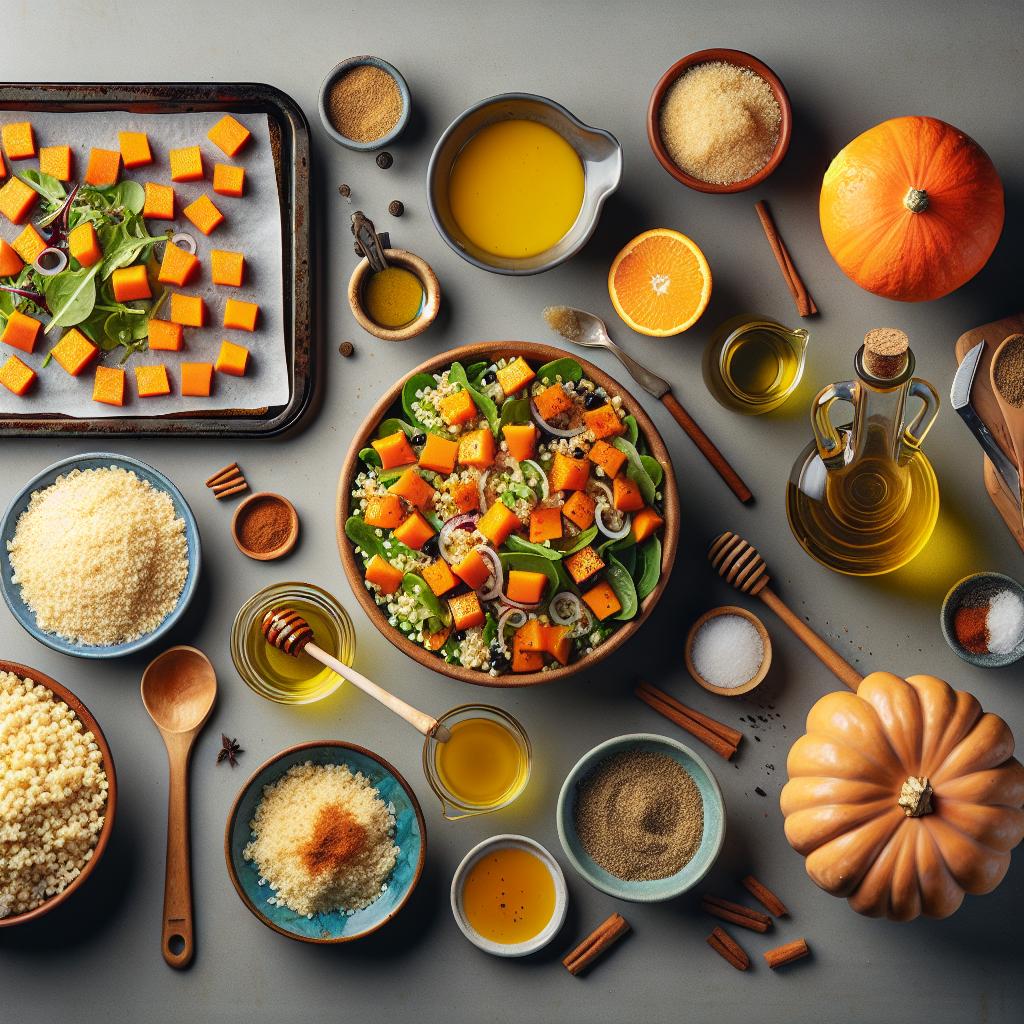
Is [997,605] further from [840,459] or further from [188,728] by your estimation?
[188,728]

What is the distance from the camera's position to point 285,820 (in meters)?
2.50

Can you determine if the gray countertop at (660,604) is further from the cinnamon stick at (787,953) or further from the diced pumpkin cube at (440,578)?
the diced pumpkin cube at (440,578)

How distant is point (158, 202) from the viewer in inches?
105

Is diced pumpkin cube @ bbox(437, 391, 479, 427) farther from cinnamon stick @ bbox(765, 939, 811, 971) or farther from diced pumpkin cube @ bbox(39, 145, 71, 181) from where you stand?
cinnamon stick @ bbox(765, 939, 811, 971)

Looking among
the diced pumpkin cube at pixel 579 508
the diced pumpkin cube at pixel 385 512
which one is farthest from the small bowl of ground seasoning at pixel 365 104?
the diced pumpkin cube at pixel 579 508

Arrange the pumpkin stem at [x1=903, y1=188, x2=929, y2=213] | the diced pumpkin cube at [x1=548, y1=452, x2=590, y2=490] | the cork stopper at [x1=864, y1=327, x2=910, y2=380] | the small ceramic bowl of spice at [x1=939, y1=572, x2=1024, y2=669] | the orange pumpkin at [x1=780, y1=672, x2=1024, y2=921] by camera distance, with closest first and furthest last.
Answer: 1. the cork stopper at [x1=864, y1=327, x2=910, y2=380]
2. the orange pumpkin at [x1=780, y1=672, x2=1024, y2=921]
3. the pumpkin stem at [x1=903, y1=188, x2=929, y2=213]
4. the diced pumpkin cube at [x1=548, y1=452, x2=590, y2=490]
5. the small ceramic bowl of spice at [x1=939, y1=572, x2=1024, y2=669]

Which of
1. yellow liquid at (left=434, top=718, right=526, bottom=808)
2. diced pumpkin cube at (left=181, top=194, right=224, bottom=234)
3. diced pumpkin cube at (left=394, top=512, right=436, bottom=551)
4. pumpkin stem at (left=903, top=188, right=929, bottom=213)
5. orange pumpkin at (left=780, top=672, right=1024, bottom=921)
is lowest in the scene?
yellow liquid at (left=434, top=718, right=526, bottom=808)

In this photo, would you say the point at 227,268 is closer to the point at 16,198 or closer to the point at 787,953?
the point at 16,198

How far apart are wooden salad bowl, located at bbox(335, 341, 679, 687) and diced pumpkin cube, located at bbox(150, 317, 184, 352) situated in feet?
2.01

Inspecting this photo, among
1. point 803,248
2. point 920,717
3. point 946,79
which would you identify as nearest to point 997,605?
point 920,717

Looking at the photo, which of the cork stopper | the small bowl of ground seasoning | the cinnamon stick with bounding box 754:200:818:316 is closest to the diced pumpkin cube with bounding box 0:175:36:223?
the small bowl of ground seasoning

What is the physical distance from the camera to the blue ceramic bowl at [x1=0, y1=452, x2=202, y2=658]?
254 cm

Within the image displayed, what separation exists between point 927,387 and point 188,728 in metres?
1.96

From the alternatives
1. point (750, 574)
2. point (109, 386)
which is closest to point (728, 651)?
point (750, 574)
